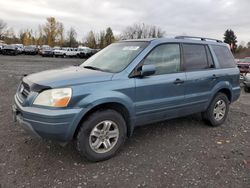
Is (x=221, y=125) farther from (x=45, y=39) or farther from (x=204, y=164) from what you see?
(x=45, y=39)

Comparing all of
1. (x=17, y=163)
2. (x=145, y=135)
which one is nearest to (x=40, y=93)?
(x=17, y=163)

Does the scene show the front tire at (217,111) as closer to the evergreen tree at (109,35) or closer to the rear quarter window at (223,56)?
the rear quarter window at (223,56)

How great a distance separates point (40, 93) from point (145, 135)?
224 cm

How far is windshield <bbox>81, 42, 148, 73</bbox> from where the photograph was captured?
3.90 m

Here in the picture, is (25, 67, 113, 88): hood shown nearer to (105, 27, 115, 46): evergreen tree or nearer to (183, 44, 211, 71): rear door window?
(183, 44, 211, 71): rear door window

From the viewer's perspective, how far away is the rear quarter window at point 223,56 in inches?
207

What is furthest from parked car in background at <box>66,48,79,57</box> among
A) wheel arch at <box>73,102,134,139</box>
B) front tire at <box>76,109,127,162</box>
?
front tire at <box>76,109,127,162</box>

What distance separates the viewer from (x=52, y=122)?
3.07m

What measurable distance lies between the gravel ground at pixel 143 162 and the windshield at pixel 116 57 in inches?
53.9

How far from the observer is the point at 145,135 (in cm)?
467

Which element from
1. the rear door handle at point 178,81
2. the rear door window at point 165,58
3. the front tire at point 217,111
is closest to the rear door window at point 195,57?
the rear door window at point 165,58

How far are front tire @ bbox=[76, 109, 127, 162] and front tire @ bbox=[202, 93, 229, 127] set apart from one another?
2.26 meters

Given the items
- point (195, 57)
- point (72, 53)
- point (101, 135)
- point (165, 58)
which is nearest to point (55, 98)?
point (101, 135)

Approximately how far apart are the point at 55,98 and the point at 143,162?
1.58 meters
